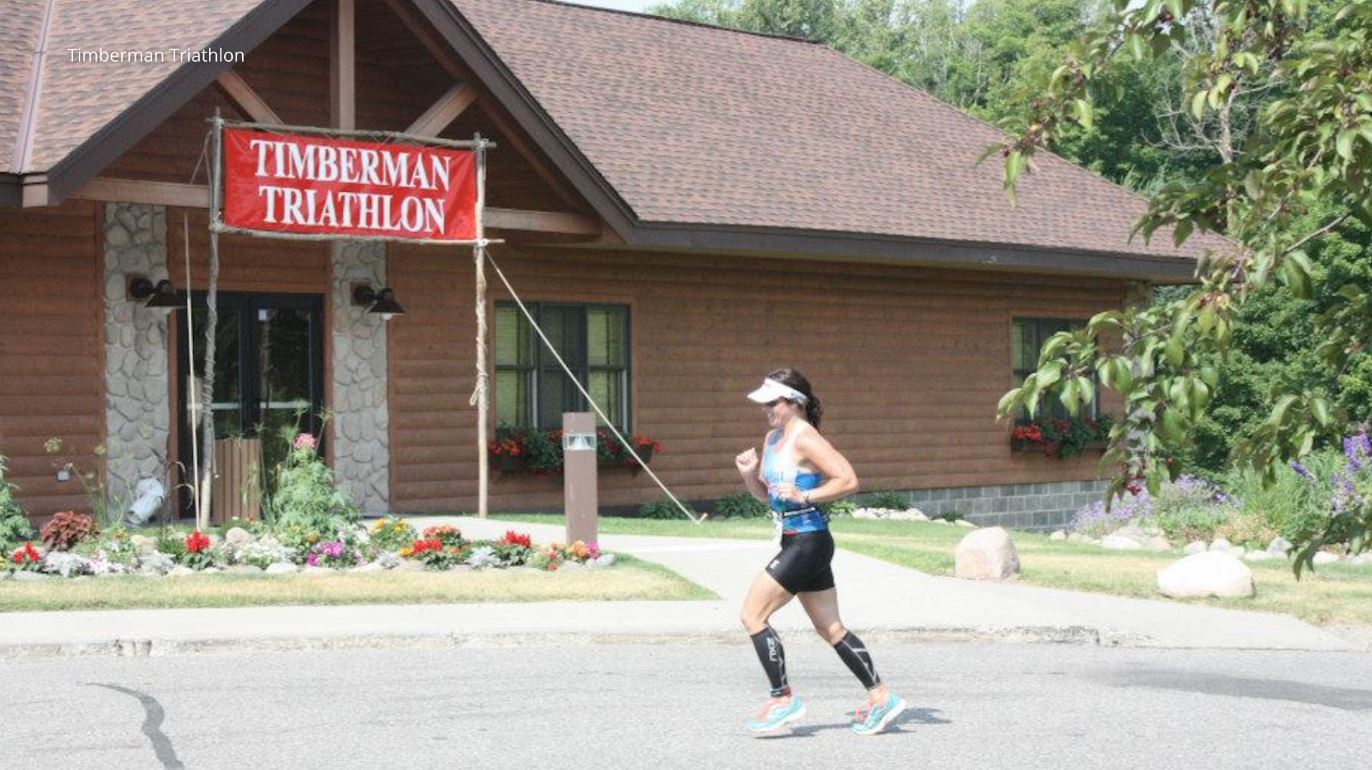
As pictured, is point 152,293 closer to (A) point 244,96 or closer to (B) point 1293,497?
(A) point 244,96

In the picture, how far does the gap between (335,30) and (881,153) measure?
10.6 metres

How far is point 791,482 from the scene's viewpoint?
9094mm

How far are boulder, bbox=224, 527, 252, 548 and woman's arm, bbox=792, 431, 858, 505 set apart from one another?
309 inches

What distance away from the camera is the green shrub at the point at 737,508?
2398 cm

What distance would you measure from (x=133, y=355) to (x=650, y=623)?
827 centimetres

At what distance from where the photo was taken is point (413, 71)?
20844 mm

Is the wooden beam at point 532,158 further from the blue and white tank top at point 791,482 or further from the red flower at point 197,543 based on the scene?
the blue and white tank top at point 791,482

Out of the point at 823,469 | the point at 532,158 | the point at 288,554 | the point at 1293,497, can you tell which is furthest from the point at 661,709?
the point at 1293,497

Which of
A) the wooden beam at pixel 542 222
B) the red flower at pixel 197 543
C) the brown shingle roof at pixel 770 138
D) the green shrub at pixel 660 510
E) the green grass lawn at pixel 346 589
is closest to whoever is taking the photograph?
the green grass lawn at pixel 346 589

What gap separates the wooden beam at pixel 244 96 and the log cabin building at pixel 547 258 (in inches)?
1.3

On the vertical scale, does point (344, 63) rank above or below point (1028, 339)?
above

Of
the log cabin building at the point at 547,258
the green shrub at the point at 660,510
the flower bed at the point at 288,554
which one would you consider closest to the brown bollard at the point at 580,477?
the flower bed at the point at 288,554

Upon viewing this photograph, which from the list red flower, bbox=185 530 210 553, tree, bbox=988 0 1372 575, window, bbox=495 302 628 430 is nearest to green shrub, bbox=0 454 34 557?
red flower, bbox=185 530 210 553

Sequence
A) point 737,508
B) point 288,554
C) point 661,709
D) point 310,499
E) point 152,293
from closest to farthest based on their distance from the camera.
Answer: point 661,709, point 288,554, point 310,499, point 152,293, point 737,508
